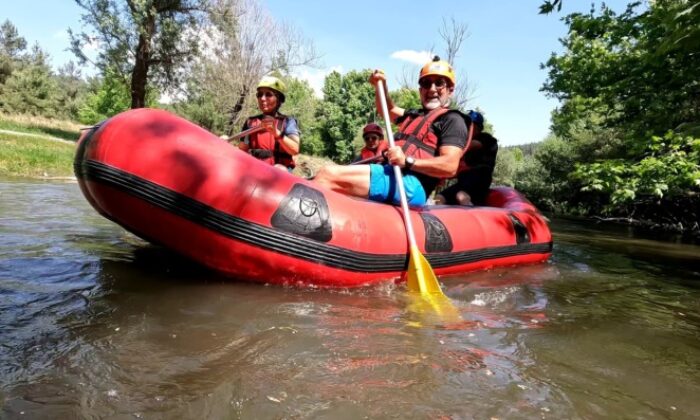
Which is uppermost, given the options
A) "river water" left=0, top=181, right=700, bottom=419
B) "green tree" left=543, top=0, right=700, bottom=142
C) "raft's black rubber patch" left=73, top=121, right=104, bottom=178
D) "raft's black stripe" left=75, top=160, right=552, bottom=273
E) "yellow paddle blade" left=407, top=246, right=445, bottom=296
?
"green tree" left=543, top=0, right=700, bottom=142

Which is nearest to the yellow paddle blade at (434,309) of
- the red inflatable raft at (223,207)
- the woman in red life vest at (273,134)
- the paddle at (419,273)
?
the paddle at (419,273)

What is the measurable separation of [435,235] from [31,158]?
11.6 m

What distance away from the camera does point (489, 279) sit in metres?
4.18

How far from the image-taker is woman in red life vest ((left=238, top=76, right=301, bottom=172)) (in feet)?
15.1

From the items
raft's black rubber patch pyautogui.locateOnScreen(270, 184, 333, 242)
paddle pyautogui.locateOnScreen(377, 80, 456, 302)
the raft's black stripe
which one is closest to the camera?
the raft's black stripe

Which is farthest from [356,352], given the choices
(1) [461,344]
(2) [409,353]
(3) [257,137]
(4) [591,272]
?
(4) [591,272]

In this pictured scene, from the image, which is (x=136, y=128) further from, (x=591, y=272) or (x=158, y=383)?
(x=591, y=272)

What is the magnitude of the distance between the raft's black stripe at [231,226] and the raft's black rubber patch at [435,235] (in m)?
0.55

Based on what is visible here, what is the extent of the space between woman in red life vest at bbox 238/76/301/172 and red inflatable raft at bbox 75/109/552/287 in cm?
144

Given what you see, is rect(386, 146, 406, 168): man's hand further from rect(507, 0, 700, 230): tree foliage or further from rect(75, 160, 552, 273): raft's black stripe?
rect(507, 0, 700, 230): tree foliage

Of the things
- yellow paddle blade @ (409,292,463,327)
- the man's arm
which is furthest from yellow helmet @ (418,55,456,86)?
yellow paddle blade @ (409,292,463,327)

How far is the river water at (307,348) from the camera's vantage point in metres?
1.60

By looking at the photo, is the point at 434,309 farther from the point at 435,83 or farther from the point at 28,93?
the point at 28,93

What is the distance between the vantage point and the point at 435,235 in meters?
3.88
